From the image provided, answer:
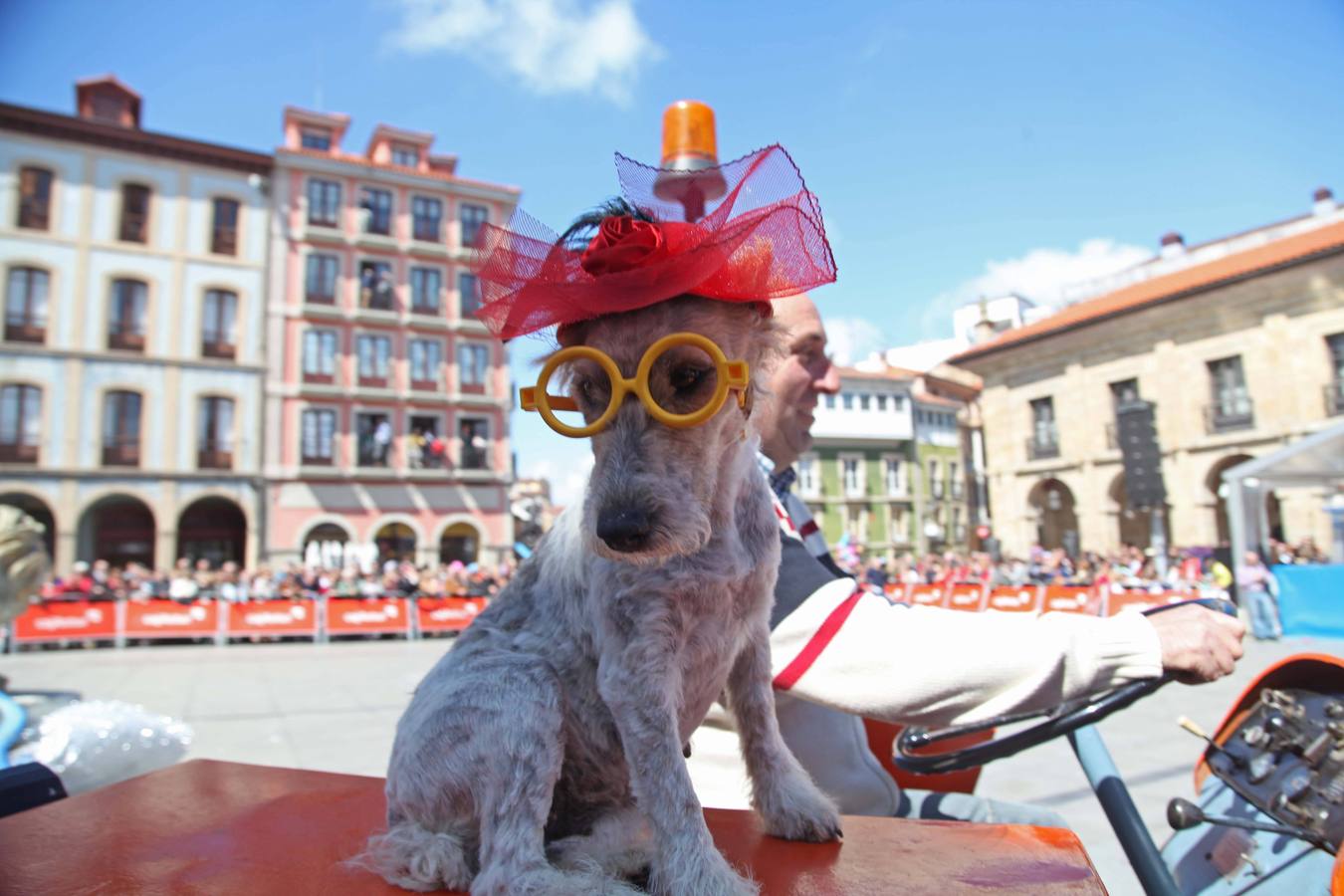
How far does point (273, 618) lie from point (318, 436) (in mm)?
12592

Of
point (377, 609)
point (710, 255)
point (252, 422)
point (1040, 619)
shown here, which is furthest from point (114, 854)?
point (252, 422)

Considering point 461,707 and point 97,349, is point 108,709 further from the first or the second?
point 97,349

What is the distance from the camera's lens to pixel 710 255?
1272 millimetres

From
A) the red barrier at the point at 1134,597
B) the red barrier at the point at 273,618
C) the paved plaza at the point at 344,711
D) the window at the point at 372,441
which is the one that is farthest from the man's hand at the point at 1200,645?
the window at the point at 372,441

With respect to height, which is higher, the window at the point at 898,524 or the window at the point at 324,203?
the window at the point at 324,203

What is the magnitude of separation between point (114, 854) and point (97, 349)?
28.5 m

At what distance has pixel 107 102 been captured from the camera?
25062mm

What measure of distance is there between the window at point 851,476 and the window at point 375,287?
2575 centimetres

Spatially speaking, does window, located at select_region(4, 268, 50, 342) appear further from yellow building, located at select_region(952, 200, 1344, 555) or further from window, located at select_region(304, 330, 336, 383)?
yellow building, located at select_region(952, 200, 1344, 555)

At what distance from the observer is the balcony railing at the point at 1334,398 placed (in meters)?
21.5

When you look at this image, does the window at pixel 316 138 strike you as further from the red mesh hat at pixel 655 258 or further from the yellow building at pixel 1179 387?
the red mesh hat at pixel 655 258

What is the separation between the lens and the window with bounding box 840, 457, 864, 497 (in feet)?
142

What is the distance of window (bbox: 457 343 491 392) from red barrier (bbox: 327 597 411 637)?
1404 centimetres

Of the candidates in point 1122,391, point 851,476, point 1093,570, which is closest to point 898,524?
point 851,476
